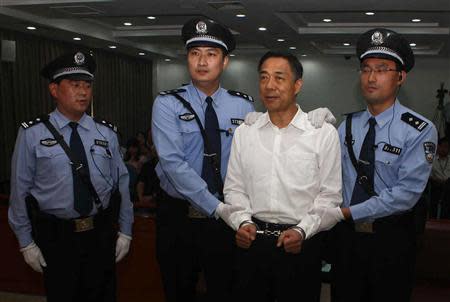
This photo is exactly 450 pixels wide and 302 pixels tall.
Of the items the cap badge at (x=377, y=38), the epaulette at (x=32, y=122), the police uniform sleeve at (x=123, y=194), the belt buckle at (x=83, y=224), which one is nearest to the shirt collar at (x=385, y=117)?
the cap badge at (x=377, y=38)

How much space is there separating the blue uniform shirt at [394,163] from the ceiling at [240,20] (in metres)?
4.09

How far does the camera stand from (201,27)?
7.27ft

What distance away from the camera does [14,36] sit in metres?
7.84

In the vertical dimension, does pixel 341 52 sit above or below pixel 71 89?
above

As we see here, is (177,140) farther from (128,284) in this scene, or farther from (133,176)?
(133,176)

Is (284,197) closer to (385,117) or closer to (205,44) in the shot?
(385,117)

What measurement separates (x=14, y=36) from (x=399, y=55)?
698 cm

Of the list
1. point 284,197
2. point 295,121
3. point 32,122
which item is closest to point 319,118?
point 295,121

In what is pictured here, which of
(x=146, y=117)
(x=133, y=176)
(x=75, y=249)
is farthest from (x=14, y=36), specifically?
(x=75, y=249)

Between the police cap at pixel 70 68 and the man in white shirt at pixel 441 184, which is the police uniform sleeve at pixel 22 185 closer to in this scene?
the police cap at pixel 70 68

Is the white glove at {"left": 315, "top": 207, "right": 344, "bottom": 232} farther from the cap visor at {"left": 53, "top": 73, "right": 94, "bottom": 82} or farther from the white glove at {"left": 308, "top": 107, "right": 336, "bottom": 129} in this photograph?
the cap visor at {"left": 53, "top": 73, "right": 94, "bottom": 82}

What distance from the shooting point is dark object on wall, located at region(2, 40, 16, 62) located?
24.6 feet

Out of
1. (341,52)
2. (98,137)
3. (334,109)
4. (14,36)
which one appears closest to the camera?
(98,137)

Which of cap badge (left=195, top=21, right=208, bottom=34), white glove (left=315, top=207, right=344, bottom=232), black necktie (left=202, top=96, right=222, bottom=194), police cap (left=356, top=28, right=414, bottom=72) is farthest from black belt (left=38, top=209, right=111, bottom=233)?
police cap (left=356, top=28, right=414, bottom=72)
